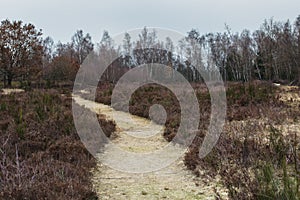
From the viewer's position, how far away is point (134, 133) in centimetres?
948

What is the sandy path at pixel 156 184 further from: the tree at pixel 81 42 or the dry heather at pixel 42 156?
the tree at pixel 81 42

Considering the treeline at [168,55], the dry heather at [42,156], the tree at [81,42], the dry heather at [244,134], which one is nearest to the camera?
the dry heather at [244,134]

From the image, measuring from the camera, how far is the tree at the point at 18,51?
2398cm

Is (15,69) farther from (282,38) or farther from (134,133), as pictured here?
(282,38)

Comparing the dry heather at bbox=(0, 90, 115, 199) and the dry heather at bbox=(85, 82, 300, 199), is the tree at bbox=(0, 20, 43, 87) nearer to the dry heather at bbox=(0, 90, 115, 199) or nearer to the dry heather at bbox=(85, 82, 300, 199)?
the dry heather at bbox=(85, 82, 300, 199)

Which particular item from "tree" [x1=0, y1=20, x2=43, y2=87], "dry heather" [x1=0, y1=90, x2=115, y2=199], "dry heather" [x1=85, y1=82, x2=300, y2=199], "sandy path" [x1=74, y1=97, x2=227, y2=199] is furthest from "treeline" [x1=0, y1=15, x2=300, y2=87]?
"sandy path" [x1=74, y1=97, x2=227, y2=199]

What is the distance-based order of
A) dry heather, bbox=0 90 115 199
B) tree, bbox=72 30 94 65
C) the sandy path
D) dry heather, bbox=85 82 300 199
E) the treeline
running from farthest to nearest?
tree, bbox=72 30 94 65, the treeline, the sandy path, dry heather, bbox=0 90 115 199, dry heather, bbox=85 82 300 199

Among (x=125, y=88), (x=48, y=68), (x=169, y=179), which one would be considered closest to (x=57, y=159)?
(x=169, y=179)

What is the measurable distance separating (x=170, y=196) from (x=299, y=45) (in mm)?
28682

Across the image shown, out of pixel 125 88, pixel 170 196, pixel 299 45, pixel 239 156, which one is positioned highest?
pixel 299 45

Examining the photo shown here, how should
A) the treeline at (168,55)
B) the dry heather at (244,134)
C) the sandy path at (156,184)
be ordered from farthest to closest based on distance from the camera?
the treeline at (168,55) → the sandy path at (156,184) → the dry heather at (244,134)

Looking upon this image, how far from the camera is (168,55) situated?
2734cm

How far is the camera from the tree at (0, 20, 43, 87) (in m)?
24.0

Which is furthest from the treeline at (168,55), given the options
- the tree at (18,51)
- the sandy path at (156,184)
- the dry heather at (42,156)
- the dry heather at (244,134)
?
the sandy path at (156,184)
